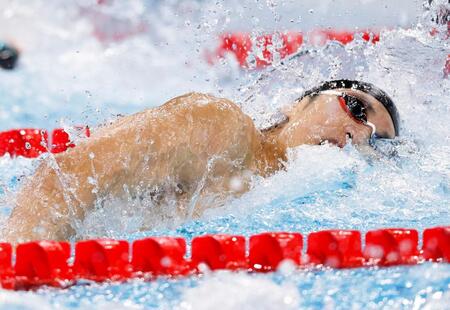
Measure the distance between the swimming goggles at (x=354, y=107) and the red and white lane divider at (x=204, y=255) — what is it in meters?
0.58

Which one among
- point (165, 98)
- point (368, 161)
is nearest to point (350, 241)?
point (368, 161)

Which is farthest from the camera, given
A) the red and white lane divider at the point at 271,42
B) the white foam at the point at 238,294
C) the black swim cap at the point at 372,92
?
the red and white lane divider at the point at 271,42

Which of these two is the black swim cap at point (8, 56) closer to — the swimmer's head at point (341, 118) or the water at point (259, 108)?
the water at point (259, 108)

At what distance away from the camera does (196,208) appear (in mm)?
1955

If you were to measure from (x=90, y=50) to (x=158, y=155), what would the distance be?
3.62m

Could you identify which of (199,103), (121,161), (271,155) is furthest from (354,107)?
(121,161)

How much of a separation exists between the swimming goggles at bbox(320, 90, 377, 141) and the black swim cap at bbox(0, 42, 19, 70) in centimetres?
272

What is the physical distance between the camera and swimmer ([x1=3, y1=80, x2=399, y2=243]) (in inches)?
66.7

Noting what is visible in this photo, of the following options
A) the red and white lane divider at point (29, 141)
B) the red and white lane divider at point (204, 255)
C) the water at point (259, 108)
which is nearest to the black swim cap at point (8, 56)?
the water at point (259, 108)

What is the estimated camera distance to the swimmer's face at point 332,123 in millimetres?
2145

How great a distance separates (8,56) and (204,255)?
3.29m

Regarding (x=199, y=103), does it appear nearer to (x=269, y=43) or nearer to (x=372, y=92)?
(x=372, y=92)

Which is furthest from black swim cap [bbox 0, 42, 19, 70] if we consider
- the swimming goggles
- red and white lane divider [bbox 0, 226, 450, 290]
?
red and white lane divider [bbox 0, 226, 450, 290]

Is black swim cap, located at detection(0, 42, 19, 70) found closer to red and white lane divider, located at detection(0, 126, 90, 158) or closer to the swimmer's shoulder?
red and white lane divider, located at detection(0, 126, 90, 158)
